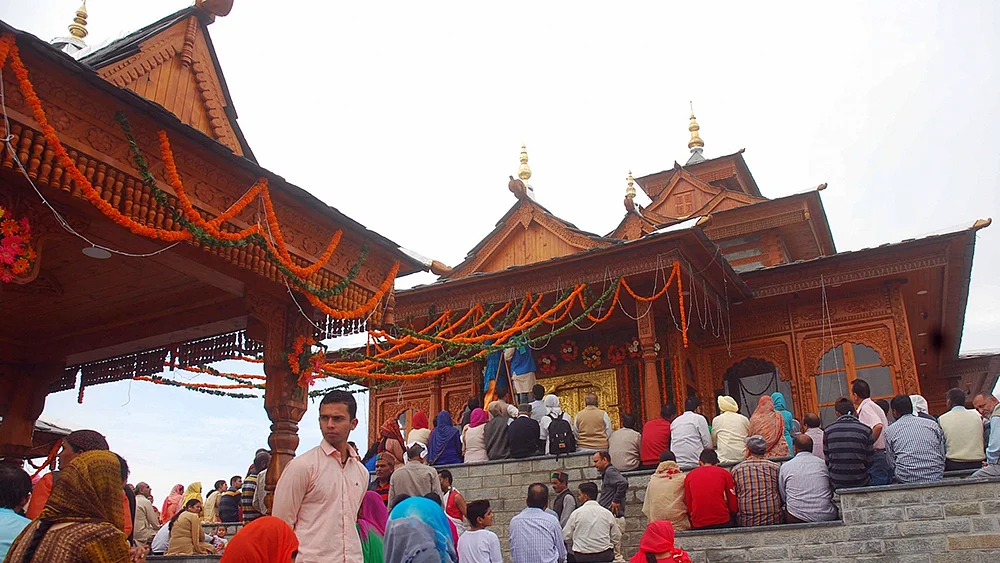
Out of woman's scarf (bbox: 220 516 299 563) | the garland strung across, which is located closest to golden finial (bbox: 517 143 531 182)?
the garland strung across

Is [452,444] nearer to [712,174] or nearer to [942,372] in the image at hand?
[712,174]

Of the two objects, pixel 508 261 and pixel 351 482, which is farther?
pixel 508 261

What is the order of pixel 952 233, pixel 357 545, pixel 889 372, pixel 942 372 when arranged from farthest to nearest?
pixel 942 372, pixel 889 372, pixel 952 233, pixel 357 545

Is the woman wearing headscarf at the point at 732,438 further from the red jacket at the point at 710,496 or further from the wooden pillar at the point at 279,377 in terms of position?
the wooden pillar at the point at 279,377

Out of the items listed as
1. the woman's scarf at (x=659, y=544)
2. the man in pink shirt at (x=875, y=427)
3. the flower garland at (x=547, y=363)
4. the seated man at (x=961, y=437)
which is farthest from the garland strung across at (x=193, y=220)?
Answer: the flower garland at (x=547, y=363)

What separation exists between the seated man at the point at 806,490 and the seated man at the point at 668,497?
107 cm

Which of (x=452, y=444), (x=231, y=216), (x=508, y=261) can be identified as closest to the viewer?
(x=231, y=216)

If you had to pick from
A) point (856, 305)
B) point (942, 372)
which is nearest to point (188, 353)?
point (856, 305)

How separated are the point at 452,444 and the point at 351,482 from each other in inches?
286

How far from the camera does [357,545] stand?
437cm

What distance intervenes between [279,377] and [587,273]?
7418 millimetres

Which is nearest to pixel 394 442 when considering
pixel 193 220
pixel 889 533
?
pixel 193 220

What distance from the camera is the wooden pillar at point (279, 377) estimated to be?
26.1 ft

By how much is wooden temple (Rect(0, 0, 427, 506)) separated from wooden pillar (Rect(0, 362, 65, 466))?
0.06ft
